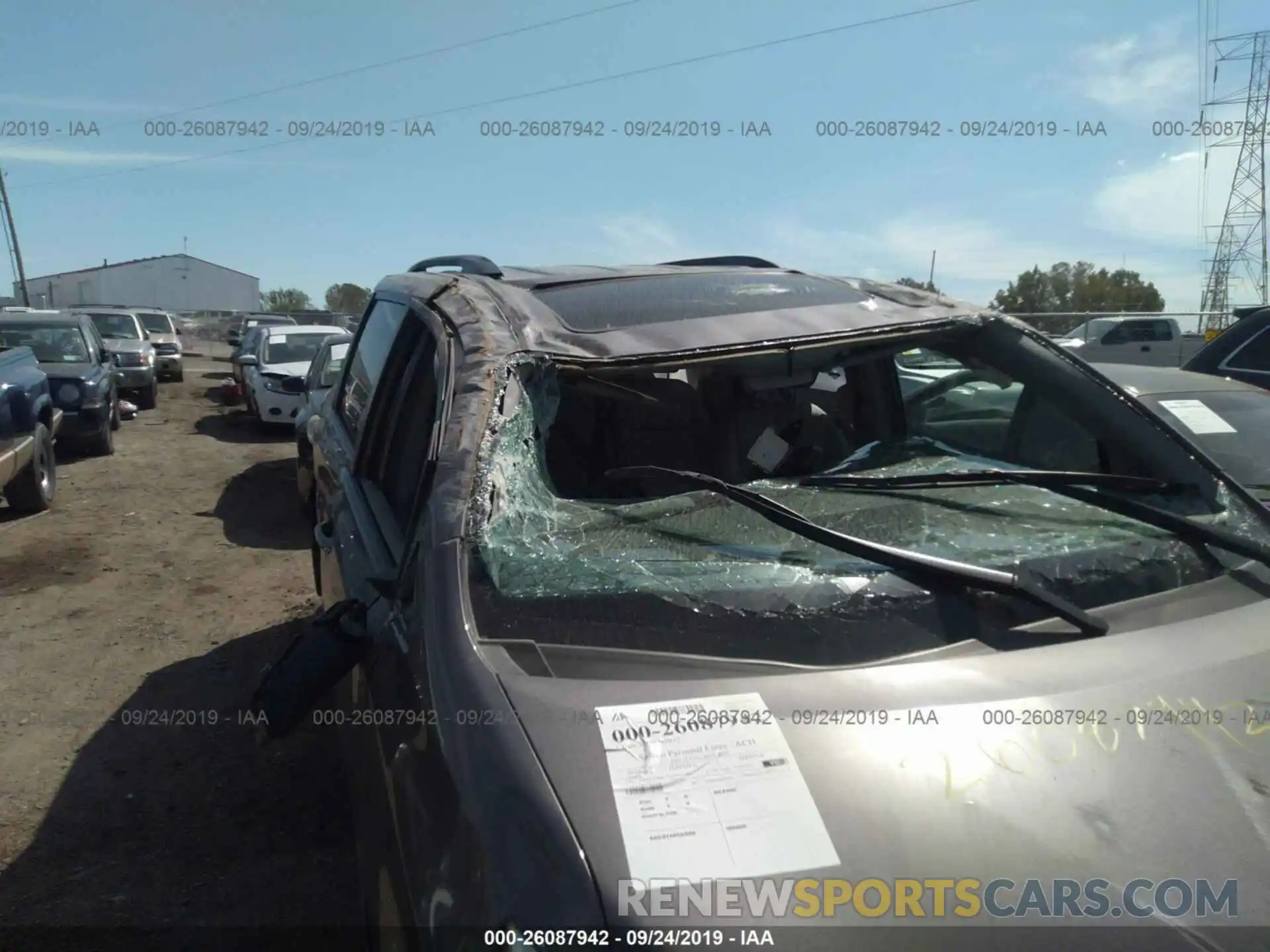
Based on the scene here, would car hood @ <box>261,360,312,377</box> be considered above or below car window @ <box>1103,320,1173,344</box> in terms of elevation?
above

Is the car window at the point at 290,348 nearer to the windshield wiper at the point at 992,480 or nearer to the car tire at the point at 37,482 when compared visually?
the car tire at the point at 37,482

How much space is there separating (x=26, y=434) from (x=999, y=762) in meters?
8.97

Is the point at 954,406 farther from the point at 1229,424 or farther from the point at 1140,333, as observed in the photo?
the point at 1140,333

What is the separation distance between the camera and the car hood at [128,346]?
17.2m

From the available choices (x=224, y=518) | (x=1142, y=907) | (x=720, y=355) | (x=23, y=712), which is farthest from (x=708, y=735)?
(x=224, y=518)

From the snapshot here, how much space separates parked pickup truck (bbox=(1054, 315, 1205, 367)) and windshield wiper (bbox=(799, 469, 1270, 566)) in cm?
1780

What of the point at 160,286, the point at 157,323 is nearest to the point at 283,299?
the point at 160,286

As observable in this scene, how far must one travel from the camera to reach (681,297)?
9.50 ft

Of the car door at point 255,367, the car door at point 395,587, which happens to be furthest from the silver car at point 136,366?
the car door at point 395,587

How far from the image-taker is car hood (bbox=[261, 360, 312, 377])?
1386cm

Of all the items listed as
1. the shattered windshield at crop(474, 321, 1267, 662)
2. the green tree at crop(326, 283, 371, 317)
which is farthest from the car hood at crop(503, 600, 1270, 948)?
the green tree at crop(326, 283, 371, 317)

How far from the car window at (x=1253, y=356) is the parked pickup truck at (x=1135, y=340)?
10929 millimetres

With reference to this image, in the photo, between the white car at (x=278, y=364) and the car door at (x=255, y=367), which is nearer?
the white car at (x=278, y=364)

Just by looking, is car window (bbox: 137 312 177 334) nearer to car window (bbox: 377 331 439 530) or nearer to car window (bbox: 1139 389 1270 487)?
car window (bbox: 377 331 439 530)
